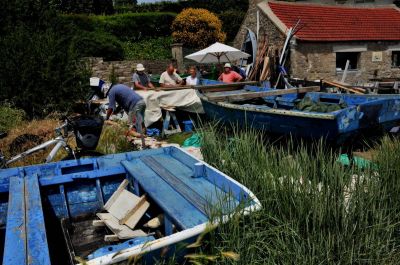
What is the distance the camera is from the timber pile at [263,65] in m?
14.1

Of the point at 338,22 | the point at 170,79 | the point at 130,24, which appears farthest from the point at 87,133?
the point at 130,24

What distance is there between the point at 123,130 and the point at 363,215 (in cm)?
583

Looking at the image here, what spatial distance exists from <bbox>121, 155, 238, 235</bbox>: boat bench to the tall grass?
0.25 m

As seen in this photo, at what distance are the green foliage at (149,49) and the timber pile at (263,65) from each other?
8.15 m

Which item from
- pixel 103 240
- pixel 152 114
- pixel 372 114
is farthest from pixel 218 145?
pixel 152 114

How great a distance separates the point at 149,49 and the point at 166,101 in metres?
13.8

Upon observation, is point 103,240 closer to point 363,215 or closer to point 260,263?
point 260,263

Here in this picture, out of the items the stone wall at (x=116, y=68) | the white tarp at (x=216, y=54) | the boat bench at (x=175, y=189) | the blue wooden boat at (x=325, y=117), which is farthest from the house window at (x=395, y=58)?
the boat bench at (x=175, y=189)

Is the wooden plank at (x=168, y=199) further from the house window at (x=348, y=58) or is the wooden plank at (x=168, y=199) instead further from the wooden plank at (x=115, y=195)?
the house window at (x=348, y=58)

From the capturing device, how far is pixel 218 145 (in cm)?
456

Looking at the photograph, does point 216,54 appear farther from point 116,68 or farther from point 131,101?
point 131,101

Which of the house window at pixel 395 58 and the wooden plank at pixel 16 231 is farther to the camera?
the house window at pixel 395 58

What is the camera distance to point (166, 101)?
31.7 ft

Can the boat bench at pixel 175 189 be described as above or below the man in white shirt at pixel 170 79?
below
